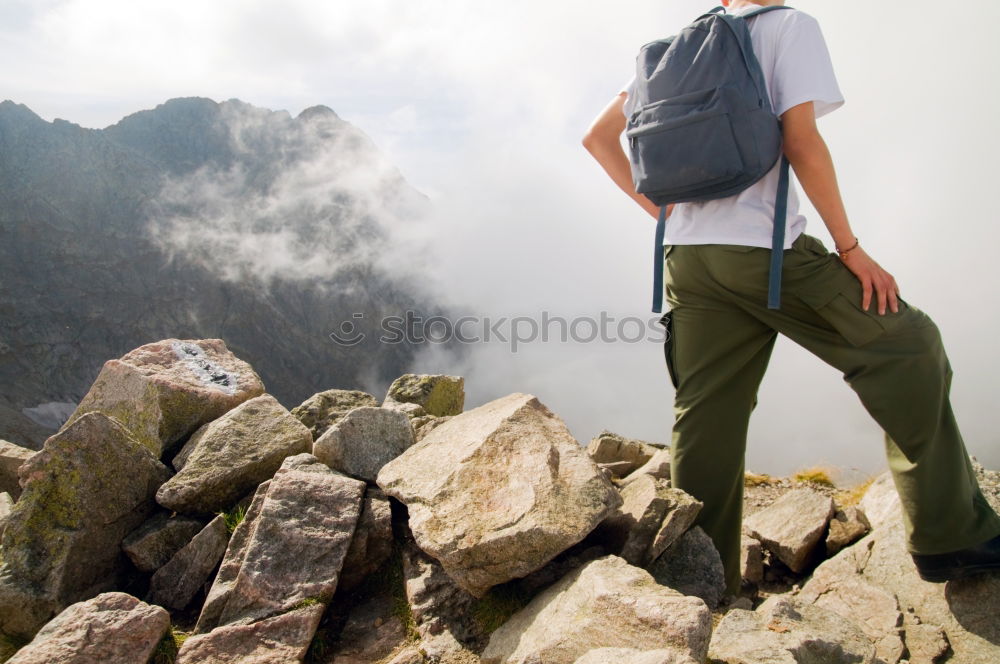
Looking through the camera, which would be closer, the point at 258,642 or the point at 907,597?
the point at 258,642

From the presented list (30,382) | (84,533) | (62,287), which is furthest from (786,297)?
(62,287)

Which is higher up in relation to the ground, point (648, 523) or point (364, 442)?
point (364, 442)

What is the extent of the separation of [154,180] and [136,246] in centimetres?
1193

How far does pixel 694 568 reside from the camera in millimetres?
4066

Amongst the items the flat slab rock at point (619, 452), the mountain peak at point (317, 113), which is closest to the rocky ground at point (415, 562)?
the flat slab rock at point (619, 452)

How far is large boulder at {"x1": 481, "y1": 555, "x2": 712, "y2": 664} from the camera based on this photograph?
8.93 feet

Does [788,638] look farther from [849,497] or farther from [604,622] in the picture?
[849,497]

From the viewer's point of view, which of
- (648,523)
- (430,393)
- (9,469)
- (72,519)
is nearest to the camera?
(648,523)

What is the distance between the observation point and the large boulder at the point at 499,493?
11.2ft

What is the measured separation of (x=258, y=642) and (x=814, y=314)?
339 cm

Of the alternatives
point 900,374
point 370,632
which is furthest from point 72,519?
point 900,374

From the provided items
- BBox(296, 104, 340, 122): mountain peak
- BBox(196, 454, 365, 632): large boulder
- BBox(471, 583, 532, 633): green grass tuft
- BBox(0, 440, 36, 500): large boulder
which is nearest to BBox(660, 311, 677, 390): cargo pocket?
BBox(471, 583, 532, 633): green grass tuft

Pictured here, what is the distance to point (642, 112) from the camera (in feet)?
11.7

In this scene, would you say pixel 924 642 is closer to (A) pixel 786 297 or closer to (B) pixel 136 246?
(A) pixel 786 297
